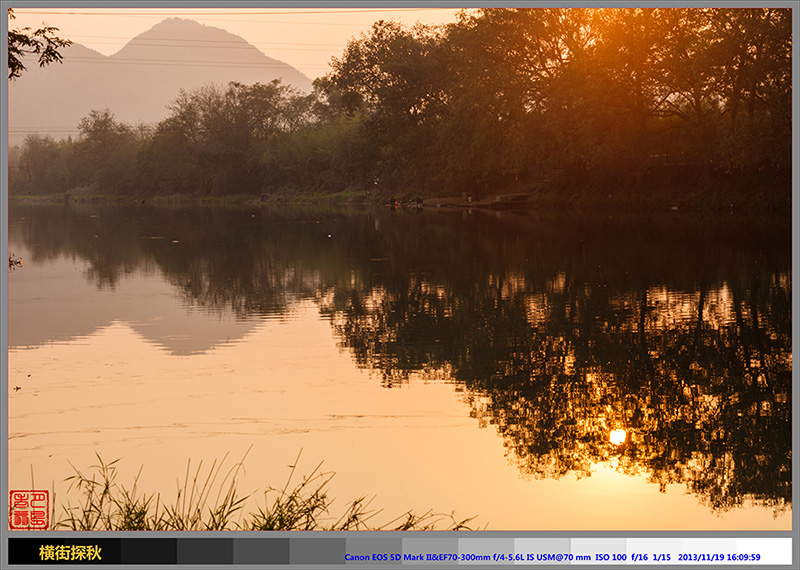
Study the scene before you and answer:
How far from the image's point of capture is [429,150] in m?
86.4

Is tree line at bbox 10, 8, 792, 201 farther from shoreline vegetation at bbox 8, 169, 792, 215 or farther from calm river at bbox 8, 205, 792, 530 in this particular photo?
calm river at bbox 8, 205, 792, 530

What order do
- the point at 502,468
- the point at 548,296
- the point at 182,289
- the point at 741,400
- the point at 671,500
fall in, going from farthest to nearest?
the point at 182,289
the point at 548,296
the point at 741,400
the point at 502,468
the point at 671,500

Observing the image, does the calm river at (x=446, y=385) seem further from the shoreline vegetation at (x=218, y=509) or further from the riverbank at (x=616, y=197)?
the riverbank at (x=616, y=197)

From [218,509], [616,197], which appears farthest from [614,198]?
[218,509]

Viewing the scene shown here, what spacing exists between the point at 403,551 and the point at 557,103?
5706 cm

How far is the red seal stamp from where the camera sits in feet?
25.8

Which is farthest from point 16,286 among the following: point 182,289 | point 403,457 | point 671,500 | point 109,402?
point 671,500

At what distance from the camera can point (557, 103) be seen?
6144cm

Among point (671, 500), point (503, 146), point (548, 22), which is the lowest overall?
point (671, 500)

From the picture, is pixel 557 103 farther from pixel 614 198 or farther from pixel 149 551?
pixel 149 551

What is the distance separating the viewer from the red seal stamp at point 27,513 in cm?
788

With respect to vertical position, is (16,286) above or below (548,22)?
below

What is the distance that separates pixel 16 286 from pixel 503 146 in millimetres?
48083

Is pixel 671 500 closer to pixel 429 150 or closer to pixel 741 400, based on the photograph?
pixel 741 400
